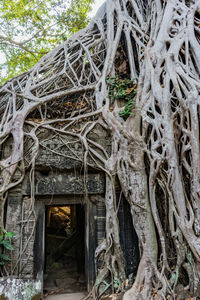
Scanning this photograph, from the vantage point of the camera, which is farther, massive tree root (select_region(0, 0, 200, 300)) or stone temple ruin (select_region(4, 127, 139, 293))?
stone temple ruin (select_region(4, 127, 139, 293))

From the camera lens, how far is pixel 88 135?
3773mm

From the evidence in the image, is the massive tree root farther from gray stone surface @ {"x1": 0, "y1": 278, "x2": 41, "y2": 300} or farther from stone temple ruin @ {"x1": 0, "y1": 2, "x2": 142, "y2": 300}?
gray stone surface @ {"x1": 0, "y1": 278, "x2": 41, "y2": 300}

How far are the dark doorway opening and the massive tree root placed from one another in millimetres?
1335

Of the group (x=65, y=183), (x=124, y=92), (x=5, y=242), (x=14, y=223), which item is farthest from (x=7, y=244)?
(x=124, y=92)

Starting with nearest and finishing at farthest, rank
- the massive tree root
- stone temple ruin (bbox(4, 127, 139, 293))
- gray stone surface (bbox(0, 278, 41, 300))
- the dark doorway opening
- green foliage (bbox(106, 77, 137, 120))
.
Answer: gray stone surface (bbox(0, 278, 41, 300)) → the massive tree root → stone temple ruin (bbox(4, 127, 139, 293)) → green foliage (bbox(106, 77, 137, 120)) → the dark doorway opening

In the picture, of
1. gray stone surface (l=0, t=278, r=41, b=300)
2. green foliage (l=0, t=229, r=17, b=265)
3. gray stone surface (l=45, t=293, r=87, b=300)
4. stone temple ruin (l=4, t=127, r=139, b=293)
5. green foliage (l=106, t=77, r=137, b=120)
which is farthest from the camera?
green foliage (l=106, t=77, r=137, b=120)

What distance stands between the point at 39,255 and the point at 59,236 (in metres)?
2.25

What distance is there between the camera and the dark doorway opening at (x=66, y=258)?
4.28 metres

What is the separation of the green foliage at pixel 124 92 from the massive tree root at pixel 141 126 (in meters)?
0.05

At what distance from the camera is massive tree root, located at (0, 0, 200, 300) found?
283cm

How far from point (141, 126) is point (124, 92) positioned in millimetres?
701

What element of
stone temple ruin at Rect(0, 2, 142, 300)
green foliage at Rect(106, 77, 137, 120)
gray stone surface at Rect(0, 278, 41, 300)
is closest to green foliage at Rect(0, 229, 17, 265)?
stone temple ruin at Rect(0, 2, 142, 300)

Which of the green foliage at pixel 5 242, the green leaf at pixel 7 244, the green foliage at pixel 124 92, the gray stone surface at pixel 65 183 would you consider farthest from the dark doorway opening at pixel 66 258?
the green foliage at pixel 124 92

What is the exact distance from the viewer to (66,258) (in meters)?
5.36
